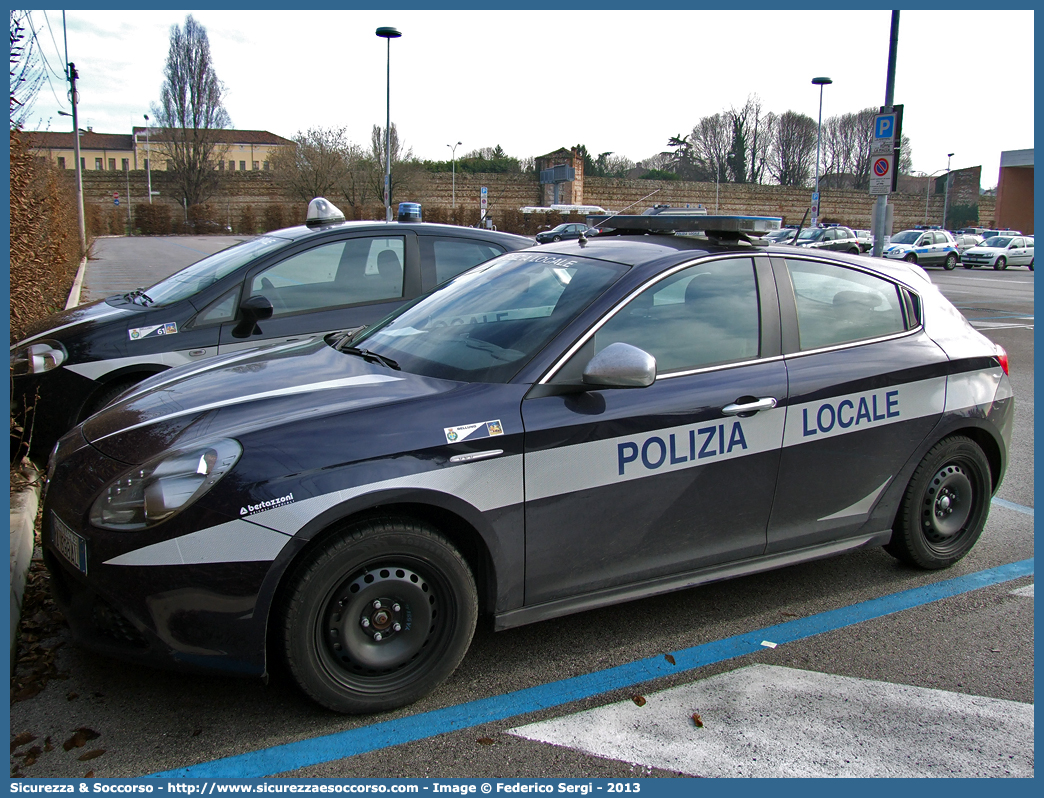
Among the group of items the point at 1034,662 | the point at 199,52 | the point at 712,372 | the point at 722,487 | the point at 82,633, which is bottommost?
the point at 1034,662

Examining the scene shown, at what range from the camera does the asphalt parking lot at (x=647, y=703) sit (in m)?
2.67

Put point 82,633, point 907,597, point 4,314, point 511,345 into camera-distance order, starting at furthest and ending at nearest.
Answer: point 4,314, point 907,597, point 511,345, point 82,633

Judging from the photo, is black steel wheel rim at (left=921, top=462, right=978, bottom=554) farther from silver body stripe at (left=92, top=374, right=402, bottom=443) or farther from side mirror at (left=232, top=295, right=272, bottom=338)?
side mirror at (left=232, top=295, right=272, bottom=338)

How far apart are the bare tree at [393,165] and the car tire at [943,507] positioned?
64.0 meters

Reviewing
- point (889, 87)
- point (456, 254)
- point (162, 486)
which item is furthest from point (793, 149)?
point (162, 486)

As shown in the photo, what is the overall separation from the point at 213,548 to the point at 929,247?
38827mm

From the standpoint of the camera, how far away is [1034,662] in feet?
11.1

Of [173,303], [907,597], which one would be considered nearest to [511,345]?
[907,597]

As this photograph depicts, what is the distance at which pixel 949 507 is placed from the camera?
4.21m

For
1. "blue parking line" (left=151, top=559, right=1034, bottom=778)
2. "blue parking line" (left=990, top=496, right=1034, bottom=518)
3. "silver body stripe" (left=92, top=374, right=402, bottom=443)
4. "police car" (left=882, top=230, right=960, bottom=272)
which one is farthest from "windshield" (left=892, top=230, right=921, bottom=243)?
"silver body stripe" (left=92, top=374, right=402, bottom=443)

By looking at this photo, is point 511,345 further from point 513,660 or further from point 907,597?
point 907,597

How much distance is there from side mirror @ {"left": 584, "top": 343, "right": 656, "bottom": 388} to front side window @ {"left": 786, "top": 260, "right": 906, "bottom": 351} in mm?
1059

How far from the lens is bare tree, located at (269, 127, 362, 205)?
Answer: 215ft

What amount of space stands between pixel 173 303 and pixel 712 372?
12.6 ft
